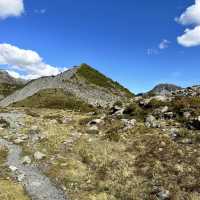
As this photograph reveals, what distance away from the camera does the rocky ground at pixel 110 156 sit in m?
23.0

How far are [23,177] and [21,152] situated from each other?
23.4 ft

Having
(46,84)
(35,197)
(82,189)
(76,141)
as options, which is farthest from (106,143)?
(46,84)

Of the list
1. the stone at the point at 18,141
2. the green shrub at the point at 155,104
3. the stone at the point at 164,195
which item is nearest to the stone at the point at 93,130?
the stone at the point at 18,141

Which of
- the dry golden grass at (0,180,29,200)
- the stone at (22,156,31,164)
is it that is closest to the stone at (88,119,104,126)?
the stone at (22,156,31,164)

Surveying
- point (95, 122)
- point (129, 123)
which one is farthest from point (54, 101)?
point (129, 123)

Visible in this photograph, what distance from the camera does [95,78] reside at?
112m

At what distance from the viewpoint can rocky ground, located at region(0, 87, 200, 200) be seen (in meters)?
23.0

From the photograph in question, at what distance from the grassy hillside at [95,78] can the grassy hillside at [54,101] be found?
15.9m

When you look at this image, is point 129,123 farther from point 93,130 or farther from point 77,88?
point 77,88

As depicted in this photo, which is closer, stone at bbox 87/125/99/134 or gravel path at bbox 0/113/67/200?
gravel path at bbox 0/113/67/200

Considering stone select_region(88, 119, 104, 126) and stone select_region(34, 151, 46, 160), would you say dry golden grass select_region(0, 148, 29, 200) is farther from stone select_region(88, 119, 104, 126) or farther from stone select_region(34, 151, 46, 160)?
stone select_region(88, 119, 104, 126)

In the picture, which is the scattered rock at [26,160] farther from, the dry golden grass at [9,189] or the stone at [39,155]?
the dry golden grass at [9,189]

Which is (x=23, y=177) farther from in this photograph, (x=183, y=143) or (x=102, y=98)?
(x=102, y=98)

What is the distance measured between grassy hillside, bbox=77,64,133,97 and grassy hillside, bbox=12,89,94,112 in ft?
52.0
